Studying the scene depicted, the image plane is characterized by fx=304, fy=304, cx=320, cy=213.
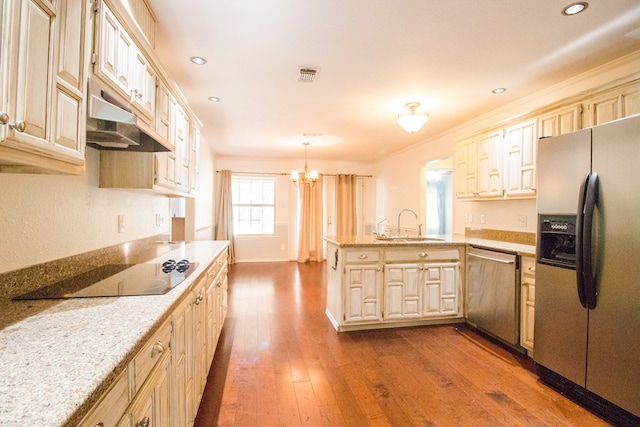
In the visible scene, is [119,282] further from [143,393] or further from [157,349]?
[143,393]

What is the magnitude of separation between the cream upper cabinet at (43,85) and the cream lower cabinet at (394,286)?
2433 millimetres

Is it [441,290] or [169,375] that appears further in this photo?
[441,290]

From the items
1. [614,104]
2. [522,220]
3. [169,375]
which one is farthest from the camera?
[522,220]

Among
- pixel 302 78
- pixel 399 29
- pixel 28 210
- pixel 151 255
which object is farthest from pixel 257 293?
pixel 399 29

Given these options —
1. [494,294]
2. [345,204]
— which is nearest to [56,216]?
[494,294]

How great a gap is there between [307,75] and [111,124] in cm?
194

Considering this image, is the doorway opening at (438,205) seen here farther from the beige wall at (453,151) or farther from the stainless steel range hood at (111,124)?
the stainless steel range hood at (111,124)

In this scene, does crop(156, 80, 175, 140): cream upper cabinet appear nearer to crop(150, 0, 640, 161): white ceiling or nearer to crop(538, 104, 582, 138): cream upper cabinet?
crop(150, 0, 640, 161): white ceiling

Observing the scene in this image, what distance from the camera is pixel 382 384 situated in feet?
7.34

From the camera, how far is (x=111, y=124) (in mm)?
1383

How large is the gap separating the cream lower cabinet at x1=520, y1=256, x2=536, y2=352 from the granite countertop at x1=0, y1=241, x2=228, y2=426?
107 inches

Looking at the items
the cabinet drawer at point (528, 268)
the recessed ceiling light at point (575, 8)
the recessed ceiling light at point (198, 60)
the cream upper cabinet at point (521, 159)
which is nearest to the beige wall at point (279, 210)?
the recessed ceiling light at point (198, 60)

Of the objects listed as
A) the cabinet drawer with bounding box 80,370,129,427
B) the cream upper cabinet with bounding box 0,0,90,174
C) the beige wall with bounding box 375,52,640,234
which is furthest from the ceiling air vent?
the cabinet drawer with bounding box 80,370,129,427

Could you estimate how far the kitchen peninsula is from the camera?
316cm
